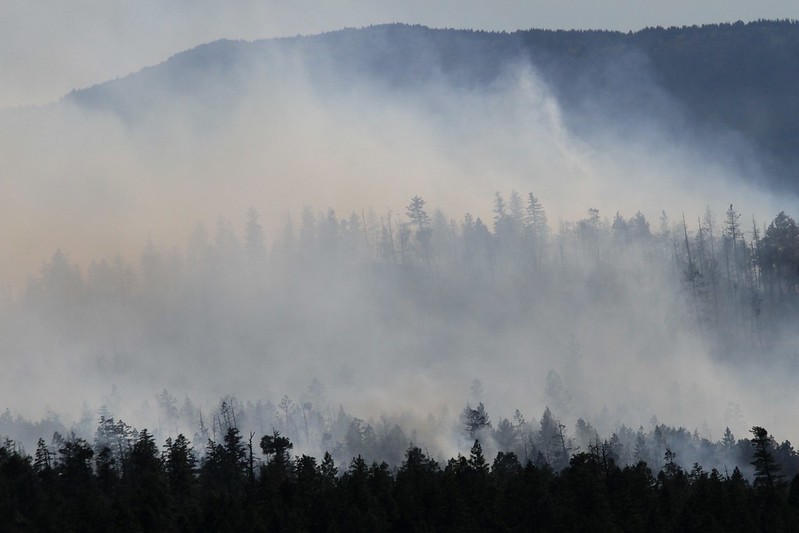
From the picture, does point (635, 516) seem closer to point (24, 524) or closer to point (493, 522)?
point (493, 522)

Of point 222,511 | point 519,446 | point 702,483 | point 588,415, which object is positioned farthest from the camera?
point 588,415

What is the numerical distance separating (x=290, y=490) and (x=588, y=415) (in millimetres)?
102158

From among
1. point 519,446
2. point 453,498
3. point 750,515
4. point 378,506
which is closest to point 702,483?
point 750,515

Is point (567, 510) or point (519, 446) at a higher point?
point (519, 446)

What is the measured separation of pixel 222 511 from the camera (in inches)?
3750

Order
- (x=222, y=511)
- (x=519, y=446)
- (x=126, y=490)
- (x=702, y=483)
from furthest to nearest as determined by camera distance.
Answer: (x=519, y=446) → (x=126, y=490) → (x=702, y=483) → (x=222, y=511)

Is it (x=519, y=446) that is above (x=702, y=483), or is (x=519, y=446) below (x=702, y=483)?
above

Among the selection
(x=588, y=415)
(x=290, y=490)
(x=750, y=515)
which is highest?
(x=588, y=415)

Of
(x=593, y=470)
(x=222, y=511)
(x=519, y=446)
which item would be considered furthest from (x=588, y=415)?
(x=222, y=511)

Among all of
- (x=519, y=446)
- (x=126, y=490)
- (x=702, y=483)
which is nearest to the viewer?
(x=702, y=483)

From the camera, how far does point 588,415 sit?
197250 millimetres

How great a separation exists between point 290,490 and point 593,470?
86.3ft

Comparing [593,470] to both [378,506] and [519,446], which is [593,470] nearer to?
[378,506]

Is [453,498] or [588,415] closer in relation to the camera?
[453,498]
